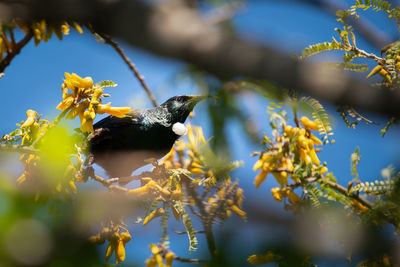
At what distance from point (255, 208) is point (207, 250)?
100 millimetres

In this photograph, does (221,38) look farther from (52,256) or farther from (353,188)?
(353,188)

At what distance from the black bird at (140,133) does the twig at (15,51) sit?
1.55 ft

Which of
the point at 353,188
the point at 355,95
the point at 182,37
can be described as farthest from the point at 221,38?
the point at 353,188

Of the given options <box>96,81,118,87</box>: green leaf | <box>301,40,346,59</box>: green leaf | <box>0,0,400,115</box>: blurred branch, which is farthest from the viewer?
<box>96,81,118,87</box>: green leaf

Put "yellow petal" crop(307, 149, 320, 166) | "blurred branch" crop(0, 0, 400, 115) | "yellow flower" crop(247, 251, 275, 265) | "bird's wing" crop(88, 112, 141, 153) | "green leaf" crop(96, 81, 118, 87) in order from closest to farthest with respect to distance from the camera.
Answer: "blurred branch" crop(0, 0, 400, 115) → "yellow flower" crop(247, 251, 275, 265) → "green leaf" crop(96, 81, 118, 87) → "yellow petal" crop(307, 149, 320, 166) → "bird's wing" crop(88, 112, 141, 153)

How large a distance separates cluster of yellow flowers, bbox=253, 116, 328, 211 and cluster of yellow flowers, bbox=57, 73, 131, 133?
22.2 inches

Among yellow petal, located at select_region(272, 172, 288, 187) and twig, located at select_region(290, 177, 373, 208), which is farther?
yellow petal, located at select_region(272, 172, 288, 187)

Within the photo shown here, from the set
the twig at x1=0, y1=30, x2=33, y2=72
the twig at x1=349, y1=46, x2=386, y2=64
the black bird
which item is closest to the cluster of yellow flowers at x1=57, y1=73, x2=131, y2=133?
the twig at x1=0, y1=30, x2=33, y2=72

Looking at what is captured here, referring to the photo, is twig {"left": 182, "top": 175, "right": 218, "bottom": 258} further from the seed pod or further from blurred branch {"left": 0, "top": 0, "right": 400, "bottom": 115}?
the seed pod

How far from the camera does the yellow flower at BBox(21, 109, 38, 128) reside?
3.60 feet

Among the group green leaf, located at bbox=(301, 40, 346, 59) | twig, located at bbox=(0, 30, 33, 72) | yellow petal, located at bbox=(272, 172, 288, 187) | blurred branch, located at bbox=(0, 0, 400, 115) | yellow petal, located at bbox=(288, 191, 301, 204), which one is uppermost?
twig, located at bbox=(0, 30, 33, 72)

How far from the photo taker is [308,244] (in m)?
0.44

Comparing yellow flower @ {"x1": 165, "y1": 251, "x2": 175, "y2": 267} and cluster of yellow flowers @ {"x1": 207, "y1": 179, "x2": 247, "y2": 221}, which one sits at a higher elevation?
cluster of yellow flowers @ {"x1": 207, "y1": 179, "x2": 247, "y2": 221}

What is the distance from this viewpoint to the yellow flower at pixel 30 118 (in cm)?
110
